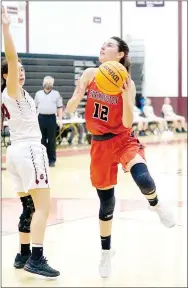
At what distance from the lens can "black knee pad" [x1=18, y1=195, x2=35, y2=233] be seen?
425 centimetres

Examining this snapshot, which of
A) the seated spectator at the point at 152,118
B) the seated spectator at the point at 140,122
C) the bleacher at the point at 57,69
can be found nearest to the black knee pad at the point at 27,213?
the bleacher at the point at 57,69

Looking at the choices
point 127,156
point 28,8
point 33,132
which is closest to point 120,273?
point 127,156

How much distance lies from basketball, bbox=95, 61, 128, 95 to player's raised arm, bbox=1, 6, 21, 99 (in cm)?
54

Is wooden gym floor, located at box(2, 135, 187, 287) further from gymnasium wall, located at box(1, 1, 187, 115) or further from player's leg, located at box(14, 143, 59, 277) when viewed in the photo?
gymnasium wall, located at box(1, 1, 187, 115)

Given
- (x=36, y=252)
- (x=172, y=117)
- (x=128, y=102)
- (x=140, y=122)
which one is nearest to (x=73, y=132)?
(x=140, y=122)

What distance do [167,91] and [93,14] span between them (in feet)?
12.2

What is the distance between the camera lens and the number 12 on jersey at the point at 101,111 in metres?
4.04

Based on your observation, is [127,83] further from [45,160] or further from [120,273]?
[120,273]

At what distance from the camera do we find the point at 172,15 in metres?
20.1

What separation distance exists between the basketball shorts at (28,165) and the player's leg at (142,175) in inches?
21.7

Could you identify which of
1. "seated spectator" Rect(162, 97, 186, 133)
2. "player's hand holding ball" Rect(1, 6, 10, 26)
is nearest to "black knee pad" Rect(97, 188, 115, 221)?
"player's hand holding ball" Rect(1, 6, 10, 26)

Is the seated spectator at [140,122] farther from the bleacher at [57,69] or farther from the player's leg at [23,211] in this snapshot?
the player's leg at [23,211]

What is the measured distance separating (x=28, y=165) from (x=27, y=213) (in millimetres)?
458

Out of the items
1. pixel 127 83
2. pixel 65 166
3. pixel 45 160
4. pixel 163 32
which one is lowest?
pixel 65 166
